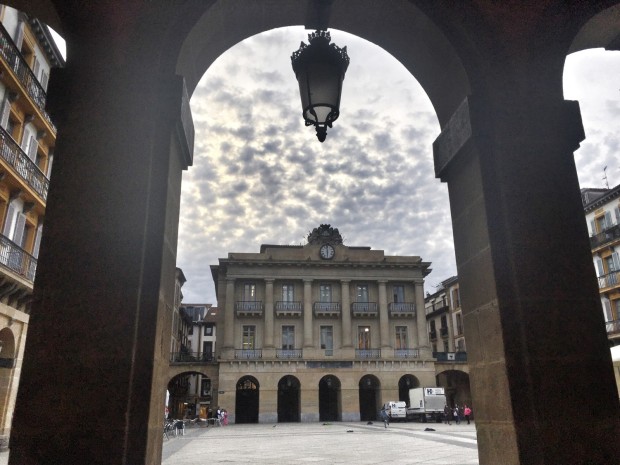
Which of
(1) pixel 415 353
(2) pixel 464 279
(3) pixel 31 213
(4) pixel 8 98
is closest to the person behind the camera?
(2) pixel 464 279

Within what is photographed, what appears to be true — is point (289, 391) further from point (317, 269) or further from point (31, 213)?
point (31, 213)

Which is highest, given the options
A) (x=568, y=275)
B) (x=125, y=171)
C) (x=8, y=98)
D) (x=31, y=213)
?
(x=8, y=98)

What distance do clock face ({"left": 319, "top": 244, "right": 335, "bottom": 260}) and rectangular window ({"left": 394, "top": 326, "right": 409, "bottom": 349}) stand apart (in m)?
9.29

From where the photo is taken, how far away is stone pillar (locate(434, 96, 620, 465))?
3.07m

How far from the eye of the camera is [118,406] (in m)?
2.84

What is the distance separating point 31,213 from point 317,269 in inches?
1182

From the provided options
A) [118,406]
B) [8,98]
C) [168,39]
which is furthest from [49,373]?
[8,98]

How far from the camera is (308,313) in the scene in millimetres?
44594

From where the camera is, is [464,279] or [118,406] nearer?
[118,406]

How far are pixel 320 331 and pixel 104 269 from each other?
43.0 metres

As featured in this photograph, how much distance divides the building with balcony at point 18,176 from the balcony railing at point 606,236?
104 ft

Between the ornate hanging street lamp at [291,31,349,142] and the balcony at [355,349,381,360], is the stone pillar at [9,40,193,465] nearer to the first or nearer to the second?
the ornate hanging street lamp at [291,31,349,142]

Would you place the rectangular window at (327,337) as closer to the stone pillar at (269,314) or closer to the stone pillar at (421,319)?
the stone pillar at (269,314)

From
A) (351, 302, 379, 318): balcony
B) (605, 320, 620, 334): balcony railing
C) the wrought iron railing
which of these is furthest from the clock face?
(605, 320, 620, 334): balcony railing
